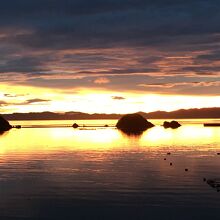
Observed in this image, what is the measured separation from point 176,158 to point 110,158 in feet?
42.1

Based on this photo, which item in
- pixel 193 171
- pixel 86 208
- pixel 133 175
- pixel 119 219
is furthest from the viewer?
pixel 193 171

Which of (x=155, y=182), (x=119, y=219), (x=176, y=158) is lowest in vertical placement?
(x=119, y=219)

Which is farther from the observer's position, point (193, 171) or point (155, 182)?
point (193, 171)

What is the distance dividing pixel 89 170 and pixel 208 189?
22.3m

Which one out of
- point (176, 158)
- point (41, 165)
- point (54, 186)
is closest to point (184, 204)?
point (54, 186)

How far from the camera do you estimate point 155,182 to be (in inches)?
2080

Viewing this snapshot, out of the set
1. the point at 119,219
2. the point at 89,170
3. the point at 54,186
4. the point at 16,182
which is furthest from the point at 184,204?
the point at 89,170

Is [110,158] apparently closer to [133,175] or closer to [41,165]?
[41,165]

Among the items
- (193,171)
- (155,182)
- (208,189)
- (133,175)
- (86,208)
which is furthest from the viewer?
(193,171)

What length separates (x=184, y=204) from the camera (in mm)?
40344

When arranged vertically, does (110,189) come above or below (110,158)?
below

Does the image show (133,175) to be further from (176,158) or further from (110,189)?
(176,158)

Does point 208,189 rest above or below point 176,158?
below

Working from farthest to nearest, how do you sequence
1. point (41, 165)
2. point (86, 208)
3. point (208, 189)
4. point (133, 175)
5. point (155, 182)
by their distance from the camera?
point (41, 165), point (133, 175), point (155, 182), point (208, 189), point (86, 208)
